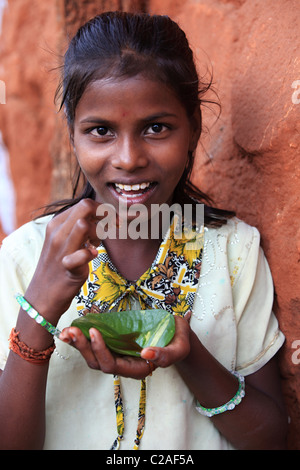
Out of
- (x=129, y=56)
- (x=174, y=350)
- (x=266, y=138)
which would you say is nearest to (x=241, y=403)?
(x=174, y=350)

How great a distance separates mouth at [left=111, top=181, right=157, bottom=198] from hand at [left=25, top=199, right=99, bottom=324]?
170 millimetres

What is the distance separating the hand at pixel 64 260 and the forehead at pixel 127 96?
26 centimetres

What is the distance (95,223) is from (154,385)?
0.47 m

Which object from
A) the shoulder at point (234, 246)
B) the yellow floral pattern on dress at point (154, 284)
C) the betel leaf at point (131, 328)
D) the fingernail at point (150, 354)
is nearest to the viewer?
the fingernail at point (150, 354)

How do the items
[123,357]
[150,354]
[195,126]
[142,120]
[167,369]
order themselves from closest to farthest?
1. [150,354]
2. [123,357]
3. [142,120]
4. [167,369]
5. [195,126]

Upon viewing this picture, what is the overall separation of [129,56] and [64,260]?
1.70 feet


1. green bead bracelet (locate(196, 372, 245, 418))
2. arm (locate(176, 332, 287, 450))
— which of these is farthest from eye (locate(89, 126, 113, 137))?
green bead bracelet (locate(196, 372, 245, 418))

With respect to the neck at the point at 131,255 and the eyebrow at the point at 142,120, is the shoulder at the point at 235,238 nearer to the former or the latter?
the neck at the point at 131,255

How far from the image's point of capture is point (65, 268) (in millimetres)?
1069

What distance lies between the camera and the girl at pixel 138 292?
1.15 m

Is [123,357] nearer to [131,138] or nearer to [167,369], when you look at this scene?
[167,369]

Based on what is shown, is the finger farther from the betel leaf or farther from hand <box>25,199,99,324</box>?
hand <box>25,199,99,324</box>

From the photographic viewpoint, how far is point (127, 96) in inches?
46.4

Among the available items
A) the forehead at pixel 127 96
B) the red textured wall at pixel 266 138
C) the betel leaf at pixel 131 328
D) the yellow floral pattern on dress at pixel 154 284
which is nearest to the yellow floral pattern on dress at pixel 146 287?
the yellow floral pattern on dress at pixel 154 284
